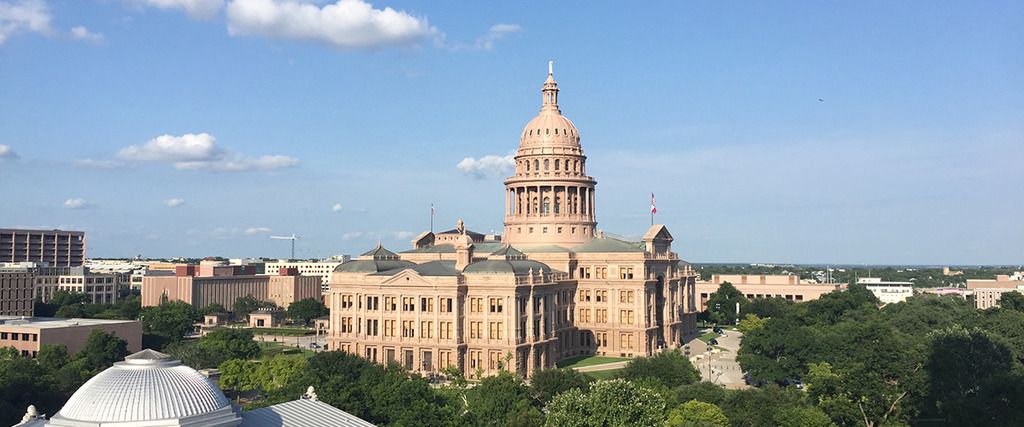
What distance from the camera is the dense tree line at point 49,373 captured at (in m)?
78.8

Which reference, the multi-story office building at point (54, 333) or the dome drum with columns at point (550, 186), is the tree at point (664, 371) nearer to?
the dome drum with columns at point (550, 186)

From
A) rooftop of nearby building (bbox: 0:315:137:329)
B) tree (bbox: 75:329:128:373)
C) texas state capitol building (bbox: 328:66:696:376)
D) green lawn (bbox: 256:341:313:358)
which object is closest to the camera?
tree (bbox: 75:329:128:373)

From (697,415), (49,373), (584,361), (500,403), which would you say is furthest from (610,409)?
(584,361)

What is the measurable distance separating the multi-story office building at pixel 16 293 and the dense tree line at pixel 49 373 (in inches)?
2930

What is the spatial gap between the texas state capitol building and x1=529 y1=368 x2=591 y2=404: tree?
19.3 meters

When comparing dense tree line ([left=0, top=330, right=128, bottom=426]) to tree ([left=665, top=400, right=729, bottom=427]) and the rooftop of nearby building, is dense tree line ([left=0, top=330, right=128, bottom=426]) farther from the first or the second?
tree ([left=665, top=400, right=729, bottom=427])

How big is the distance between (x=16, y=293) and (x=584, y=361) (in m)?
123

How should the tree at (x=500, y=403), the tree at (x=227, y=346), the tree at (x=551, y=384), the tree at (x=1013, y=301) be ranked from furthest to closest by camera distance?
1. the tree at (x=1013, y=301)
2. the tree at (x=227, y=346)
3. the tree at (x=551, y=384)
4. the tree at (x=500, y=403)

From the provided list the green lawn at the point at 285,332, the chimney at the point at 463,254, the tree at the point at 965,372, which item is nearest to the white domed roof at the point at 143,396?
the tree at the point at 965,372

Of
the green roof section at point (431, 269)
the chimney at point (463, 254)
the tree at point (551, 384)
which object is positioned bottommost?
the tree at point (551, 384)

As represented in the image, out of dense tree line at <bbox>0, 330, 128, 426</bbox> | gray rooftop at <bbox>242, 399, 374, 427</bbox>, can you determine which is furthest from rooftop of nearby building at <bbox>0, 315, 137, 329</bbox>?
gray rooftop at <bbox>242, 399, 374, 427</bbox>

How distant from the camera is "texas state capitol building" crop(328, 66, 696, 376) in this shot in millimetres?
117438

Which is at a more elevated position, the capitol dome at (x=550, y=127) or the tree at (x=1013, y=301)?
the capitol dome at (x=550, y=127)

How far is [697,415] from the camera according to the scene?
2790 inches
